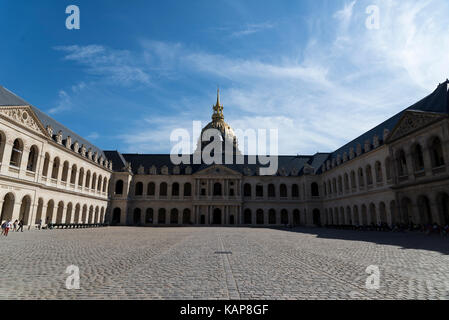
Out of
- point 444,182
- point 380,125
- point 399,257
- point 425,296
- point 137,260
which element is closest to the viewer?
point 425,296

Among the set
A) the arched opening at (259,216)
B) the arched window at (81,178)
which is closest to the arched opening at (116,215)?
the arched window at (81,178)

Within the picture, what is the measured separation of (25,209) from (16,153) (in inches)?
274

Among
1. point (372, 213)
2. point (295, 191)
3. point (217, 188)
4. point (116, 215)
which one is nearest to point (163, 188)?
point (116, 215)

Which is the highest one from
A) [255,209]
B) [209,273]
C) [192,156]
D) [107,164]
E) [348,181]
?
[192,156]

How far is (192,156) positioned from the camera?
7319cm

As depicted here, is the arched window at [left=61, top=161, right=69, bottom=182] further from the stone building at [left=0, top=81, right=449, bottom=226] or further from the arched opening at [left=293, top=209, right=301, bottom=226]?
the arched opening at [left=293, top=209, right=301, bottom=226]

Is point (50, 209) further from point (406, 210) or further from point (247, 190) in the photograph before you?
point (406, 210)

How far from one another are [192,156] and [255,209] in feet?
69.5

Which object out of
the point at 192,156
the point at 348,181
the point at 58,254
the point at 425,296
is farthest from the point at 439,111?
the point at 192,156

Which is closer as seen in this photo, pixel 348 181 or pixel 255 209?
pixel 348 181

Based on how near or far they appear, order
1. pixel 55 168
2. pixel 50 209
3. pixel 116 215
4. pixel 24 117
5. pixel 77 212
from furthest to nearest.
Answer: pixel 116 215 → pixel 77 212 → pixel 55 168 → pixel 50 209 → pixel 24 117

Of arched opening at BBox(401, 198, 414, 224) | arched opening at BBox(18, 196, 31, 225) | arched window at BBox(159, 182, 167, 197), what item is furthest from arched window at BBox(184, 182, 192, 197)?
arched opening at BBox(401, 198, 414, 224)

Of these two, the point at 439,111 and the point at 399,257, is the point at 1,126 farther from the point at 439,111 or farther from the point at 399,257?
the point at 439,111

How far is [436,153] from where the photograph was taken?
31797 mm
